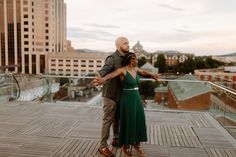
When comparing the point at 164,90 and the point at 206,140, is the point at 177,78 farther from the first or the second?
the point at 206,140

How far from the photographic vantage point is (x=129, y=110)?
3529 millimetres

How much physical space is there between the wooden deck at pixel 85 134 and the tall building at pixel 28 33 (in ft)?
257

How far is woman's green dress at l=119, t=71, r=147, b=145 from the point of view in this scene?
3514mm

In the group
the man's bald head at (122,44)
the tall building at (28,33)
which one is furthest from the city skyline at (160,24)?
the man's bald head at (122,44)

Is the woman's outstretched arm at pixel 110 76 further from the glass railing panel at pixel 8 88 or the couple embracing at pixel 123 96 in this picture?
the glass railing panel at pixel 8 88

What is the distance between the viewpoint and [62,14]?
336 feet

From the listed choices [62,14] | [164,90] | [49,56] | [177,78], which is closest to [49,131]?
[164,90]

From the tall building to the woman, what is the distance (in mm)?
80990

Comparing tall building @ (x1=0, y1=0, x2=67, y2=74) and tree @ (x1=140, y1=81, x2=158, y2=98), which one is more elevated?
tall building @ (x1=0, y1=0, x2=67, y2=74)

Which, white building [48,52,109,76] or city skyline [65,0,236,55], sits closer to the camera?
city skyline [65,0,236,55]

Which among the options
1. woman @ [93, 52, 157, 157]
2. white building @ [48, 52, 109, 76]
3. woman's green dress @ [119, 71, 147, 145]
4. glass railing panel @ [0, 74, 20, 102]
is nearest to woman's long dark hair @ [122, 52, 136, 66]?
woman @ [93, 52, 157, 157]

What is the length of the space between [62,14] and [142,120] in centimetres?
10341

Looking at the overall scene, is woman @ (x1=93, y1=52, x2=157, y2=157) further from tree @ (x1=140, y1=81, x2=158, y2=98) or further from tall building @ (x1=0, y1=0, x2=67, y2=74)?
tall building @ (x1=0, y1=0, x2=67, y2=74)

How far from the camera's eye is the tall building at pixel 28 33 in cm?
Answer: 8288
